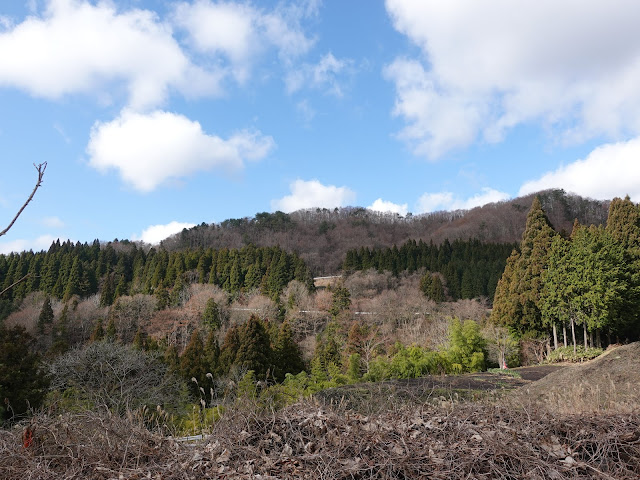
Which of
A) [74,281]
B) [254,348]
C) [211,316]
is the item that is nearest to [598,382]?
[254,348]

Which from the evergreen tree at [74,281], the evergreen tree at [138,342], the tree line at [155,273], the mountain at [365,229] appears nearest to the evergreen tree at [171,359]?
the evergreen tree at [138,342]

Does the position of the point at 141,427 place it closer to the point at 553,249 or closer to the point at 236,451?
the point at 236,451

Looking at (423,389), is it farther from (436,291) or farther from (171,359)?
(436,291)

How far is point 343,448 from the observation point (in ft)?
10.7

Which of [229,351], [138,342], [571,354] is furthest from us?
[138,342]

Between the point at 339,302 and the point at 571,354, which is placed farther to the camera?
the point at 339,302

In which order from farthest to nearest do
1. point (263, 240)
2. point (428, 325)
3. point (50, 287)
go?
1. point (263, 240)
2. point (50, 287)
3. point (428, 325)

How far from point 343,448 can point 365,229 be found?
70160 mm

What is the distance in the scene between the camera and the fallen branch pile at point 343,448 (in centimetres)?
310

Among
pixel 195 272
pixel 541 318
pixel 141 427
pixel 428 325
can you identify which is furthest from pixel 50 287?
pixel 141 427

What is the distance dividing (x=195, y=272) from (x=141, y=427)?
44.7m

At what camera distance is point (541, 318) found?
17.8 meters

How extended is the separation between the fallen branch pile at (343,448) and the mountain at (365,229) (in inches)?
2047

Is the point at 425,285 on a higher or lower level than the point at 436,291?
higher
